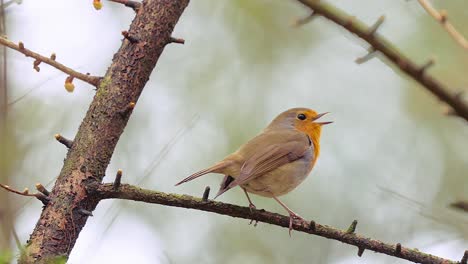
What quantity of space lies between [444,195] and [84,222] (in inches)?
192

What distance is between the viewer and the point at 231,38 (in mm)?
8805

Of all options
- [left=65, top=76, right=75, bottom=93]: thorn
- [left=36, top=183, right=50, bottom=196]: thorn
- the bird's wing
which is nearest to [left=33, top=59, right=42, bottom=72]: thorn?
[left=65, top=76, right=75, bottom=93]: thorn

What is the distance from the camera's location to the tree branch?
3.25 feet

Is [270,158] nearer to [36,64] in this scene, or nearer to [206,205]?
[206,205]

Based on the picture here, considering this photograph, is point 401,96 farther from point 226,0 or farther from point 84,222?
point 84,222

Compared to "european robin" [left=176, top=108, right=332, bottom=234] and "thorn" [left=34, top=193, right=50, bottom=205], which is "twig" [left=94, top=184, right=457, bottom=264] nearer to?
"thorn" [left=34, top=193, right=50, bottom=205]

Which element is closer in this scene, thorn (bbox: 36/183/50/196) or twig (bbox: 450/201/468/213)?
twig (bbox: 450/201/468/213)

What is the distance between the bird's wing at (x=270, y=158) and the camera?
14.7 ft

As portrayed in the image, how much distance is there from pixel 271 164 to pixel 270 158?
7 centimetres

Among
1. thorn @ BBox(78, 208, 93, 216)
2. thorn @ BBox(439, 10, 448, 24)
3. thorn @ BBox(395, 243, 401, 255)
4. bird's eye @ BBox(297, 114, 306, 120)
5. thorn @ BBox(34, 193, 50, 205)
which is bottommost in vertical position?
thorn @ BBox(439, 10, 448, 24)

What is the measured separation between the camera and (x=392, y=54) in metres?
1.01

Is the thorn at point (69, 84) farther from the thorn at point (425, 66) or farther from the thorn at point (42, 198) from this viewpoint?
the thorn at point (425, 66)

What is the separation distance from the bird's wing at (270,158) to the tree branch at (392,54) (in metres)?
3.18

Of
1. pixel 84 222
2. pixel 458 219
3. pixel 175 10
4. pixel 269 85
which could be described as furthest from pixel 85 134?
pixel 269 85
